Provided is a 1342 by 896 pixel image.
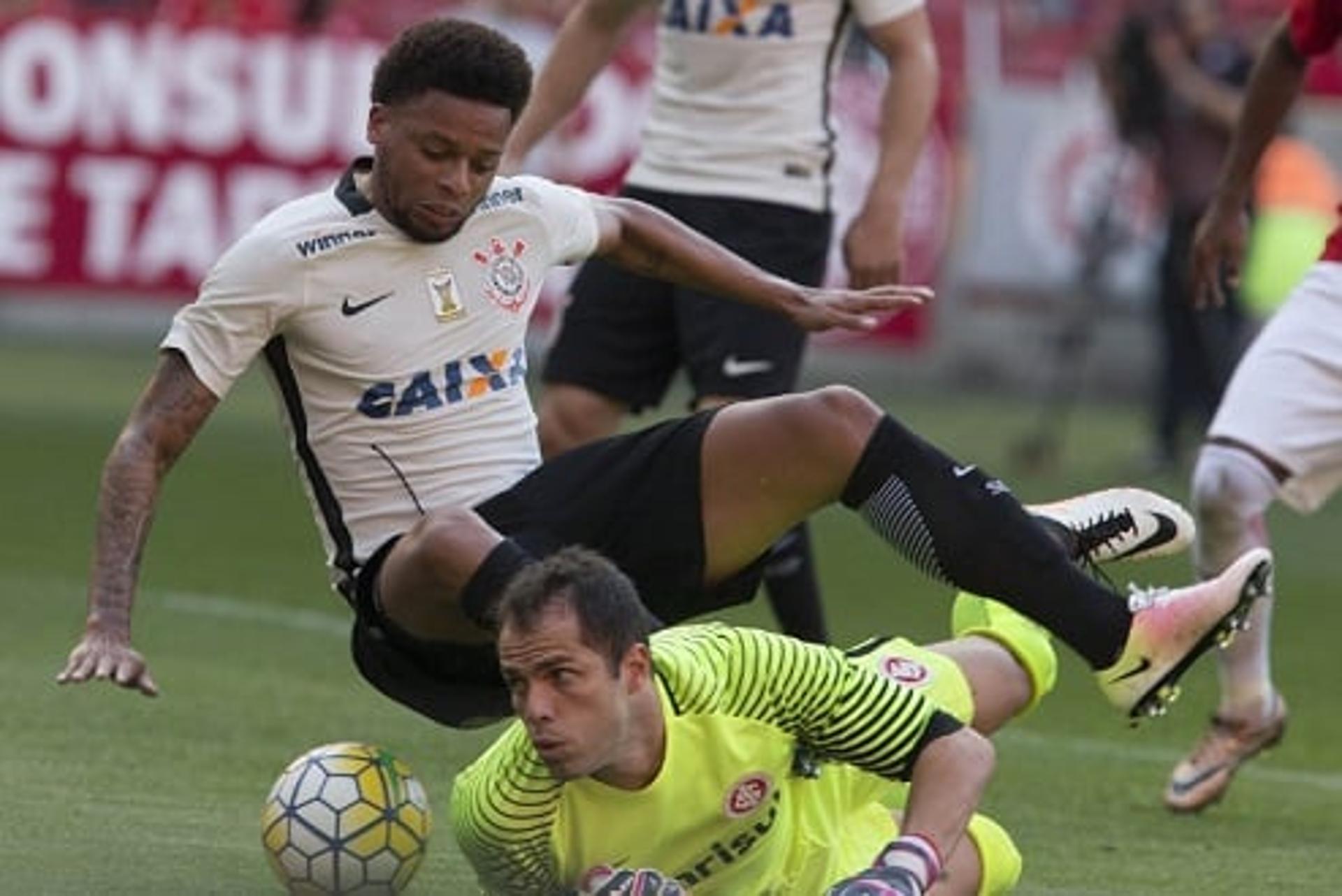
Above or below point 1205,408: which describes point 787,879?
above

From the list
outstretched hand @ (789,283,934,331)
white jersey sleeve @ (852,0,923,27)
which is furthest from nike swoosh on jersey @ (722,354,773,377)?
outstretched hand @ (789,283,934,331)

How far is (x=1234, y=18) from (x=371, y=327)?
48.4ft

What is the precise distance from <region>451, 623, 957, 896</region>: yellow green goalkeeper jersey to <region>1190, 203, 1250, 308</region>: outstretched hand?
9.68ft

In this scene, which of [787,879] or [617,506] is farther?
[617,506]

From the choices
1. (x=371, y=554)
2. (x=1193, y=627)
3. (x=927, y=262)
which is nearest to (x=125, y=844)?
(x=371, y=554)

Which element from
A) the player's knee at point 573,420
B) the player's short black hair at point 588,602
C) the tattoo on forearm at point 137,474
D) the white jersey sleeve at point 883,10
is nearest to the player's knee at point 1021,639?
→ the player's short black hair at point 588,602

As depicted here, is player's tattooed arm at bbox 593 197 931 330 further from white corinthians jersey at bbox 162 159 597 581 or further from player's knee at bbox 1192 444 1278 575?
player's knee at bbox 1192 444 1278 575

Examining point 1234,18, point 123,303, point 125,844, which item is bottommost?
point 123,303

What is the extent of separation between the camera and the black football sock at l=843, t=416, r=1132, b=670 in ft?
24.3

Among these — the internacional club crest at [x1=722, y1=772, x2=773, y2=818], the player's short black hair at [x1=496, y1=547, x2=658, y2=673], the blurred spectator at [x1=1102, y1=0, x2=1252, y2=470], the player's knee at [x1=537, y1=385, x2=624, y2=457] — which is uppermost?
the player's short black hair at [x1=496, y1=547, x2=658, y2=673]

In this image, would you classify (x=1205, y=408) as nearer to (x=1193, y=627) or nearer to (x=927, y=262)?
(x=927, y=262)

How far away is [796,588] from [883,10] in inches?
64.1

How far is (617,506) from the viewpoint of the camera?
7.66 m

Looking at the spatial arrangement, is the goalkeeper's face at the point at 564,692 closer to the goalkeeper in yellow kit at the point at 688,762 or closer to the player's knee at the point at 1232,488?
the goalkeeper in yellow kit at the point at 688,762
